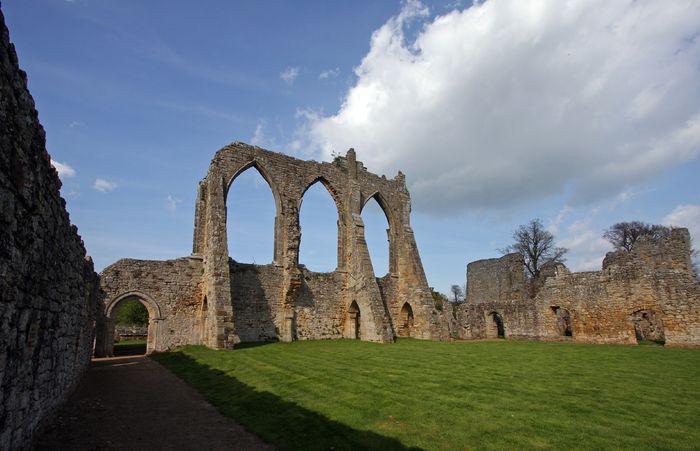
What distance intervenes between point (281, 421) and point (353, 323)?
13431 millimetres

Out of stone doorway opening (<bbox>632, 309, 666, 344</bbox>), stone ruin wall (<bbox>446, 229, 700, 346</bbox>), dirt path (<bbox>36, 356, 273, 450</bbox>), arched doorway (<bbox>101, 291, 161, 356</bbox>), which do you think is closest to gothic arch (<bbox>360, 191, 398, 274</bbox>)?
stone ruin wall (<bbox>446, 229, 700, 346</bbox>)

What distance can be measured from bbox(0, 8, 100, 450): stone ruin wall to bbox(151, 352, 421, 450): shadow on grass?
8.51 ft

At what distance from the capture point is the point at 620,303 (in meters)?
17.1

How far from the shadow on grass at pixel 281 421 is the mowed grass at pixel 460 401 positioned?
0.02m

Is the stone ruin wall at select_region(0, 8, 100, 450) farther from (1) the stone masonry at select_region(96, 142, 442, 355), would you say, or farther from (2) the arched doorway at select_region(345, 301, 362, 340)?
(2) the arched doorway at select_region(345, 301, 362, 340)

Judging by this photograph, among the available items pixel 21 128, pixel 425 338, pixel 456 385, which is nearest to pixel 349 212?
pixel 425 338

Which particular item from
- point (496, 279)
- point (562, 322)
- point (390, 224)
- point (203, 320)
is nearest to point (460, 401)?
point (203, 320)

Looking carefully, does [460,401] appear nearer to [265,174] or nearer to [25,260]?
[25,260]

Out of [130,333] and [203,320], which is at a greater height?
[203,320]

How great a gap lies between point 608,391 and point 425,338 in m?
13.1

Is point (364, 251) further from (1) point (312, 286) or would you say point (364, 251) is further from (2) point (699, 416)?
(2) point (699, 416)

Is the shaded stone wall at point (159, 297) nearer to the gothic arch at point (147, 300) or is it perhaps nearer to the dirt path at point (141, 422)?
the gothic arch at point (147, 300)

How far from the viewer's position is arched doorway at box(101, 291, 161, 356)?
14.8 meters

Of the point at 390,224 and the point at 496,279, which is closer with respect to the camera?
the point at 390,224
